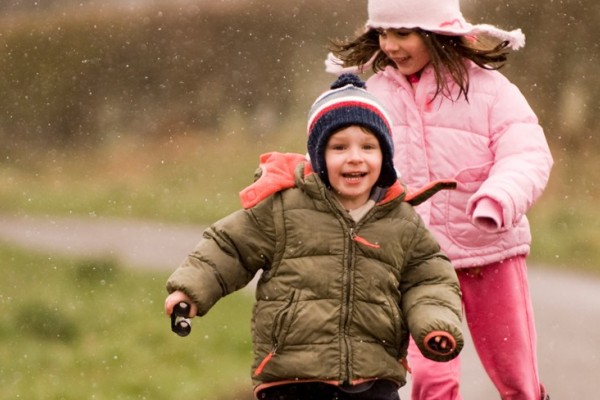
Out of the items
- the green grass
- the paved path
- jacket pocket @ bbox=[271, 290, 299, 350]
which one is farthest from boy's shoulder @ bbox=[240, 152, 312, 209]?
the green grass

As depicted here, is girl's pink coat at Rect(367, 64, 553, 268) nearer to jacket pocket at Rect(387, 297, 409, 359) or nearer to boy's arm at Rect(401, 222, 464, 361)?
boy's arm at Rect(401, 222, 464, 361)

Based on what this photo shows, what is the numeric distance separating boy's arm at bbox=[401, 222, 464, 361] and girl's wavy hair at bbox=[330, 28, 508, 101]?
79cm

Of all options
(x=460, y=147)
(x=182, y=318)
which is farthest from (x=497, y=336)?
(x=182, y=318)

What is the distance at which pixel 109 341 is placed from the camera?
8781 mm

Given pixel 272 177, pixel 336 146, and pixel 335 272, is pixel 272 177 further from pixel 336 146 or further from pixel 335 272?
pixel 335 272

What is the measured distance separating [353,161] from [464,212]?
33.2 inches

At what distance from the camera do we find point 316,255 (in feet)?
15.6

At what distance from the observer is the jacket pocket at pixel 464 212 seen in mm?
5461

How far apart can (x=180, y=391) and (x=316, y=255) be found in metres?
3.09

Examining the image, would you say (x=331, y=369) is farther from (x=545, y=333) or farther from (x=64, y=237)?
(x=64, y=237)

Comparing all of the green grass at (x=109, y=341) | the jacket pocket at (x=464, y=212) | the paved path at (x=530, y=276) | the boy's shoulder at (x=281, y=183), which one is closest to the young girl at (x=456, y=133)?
the jacket pocket at (x=464, y=212)

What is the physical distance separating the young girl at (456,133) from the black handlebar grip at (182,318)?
1.20 metres

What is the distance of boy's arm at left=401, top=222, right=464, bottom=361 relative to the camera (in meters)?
4.60

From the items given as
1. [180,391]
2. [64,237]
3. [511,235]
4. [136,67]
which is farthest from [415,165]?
[136,67]
